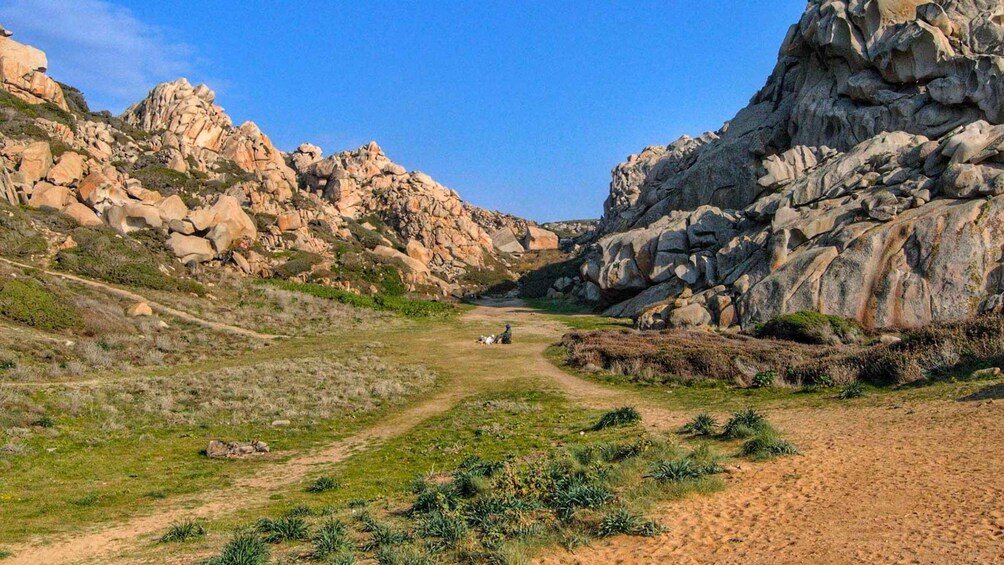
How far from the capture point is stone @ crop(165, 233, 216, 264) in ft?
167

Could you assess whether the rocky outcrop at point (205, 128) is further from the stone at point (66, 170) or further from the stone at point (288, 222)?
the stone at point (66, 170)

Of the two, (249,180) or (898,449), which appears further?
(249,180)

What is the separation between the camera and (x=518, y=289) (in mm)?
85000

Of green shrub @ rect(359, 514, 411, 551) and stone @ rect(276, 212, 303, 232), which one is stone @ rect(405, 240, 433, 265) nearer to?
stone @ rect(276, 212, 303, 232)

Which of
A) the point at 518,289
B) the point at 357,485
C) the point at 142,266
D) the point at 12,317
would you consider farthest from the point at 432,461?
the point at 518,289

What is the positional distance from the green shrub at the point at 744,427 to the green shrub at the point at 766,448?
0.70m

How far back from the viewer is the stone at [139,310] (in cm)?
3631

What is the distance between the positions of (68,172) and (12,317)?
91.2ft

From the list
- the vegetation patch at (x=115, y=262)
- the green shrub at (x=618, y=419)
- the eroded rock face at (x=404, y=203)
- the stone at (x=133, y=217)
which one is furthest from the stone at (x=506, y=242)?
the green shrub at (x=618, y=419)

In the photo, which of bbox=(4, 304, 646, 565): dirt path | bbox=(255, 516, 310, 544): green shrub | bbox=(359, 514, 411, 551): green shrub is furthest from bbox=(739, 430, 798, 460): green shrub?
bbox=(255, 516, 310, 544): green shrub

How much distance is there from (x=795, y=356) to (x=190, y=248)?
4713 centimetres

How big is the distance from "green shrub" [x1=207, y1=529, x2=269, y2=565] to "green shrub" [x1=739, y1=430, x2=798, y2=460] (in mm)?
8756

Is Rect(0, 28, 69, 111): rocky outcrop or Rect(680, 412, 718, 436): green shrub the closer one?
Rect(680, 412, 718, 436): green shrub

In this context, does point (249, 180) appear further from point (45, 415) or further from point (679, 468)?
point (679, 468)
